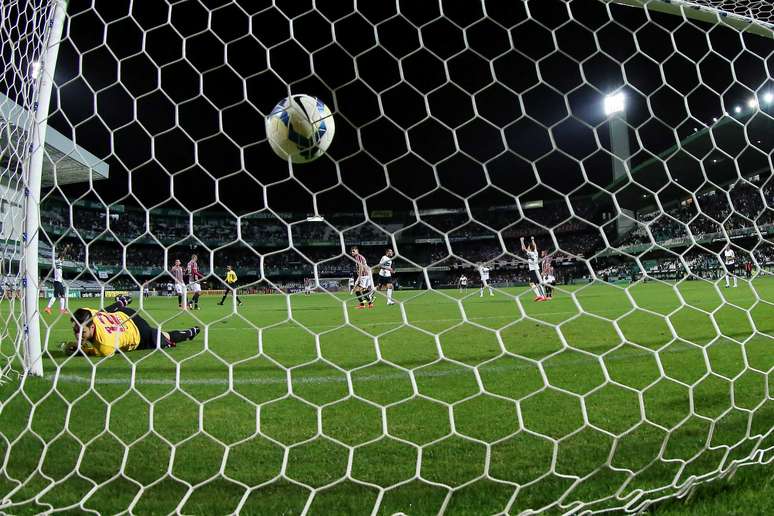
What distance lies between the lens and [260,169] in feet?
8.65

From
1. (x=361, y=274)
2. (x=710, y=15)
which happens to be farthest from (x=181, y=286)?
(x=710, y=15)

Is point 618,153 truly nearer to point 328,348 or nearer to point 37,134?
point 328,348

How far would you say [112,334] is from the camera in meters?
3.26

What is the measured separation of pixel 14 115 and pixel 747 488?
123 inches

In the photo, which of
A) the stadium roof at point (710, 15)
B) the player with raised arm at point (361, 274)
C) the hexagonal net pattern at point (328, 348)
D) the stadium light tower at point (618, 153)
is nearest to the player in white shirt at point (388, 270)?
the player with raised arm at point (361, 274)

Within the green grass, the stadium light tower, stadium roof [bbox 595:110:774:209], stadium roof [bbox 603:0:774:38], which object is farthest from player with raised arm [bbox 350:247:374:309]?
stadium roof [bbox 603:0:774:38]

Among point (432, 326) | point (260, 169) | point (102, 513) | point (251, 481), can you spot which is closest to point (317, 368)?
point (260, 169)

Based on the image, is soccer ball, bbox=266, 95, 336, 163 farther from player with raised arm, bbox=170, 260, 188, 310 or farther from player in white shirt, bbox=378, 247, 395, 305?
player in white shirt, bbox=378, 247, 395, 305

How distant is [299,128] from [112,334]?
1892 millimetres

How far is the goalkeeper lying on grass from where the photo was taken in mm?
2971

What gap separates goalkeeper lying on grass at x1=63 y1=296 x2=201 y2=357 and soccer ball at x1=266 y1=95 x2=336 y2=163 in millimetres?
1243

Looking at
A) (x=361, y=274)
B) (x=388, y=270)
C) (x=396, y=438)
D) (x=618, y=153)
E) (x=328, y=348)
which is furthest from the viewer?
(x=618, y=153)

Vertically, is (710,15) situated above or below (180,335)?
above

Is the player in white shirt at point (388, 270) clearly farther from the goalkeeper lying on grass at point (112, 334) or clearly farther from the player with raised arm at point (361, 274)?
the goalkeeper lying on grass at point (112, 334)
